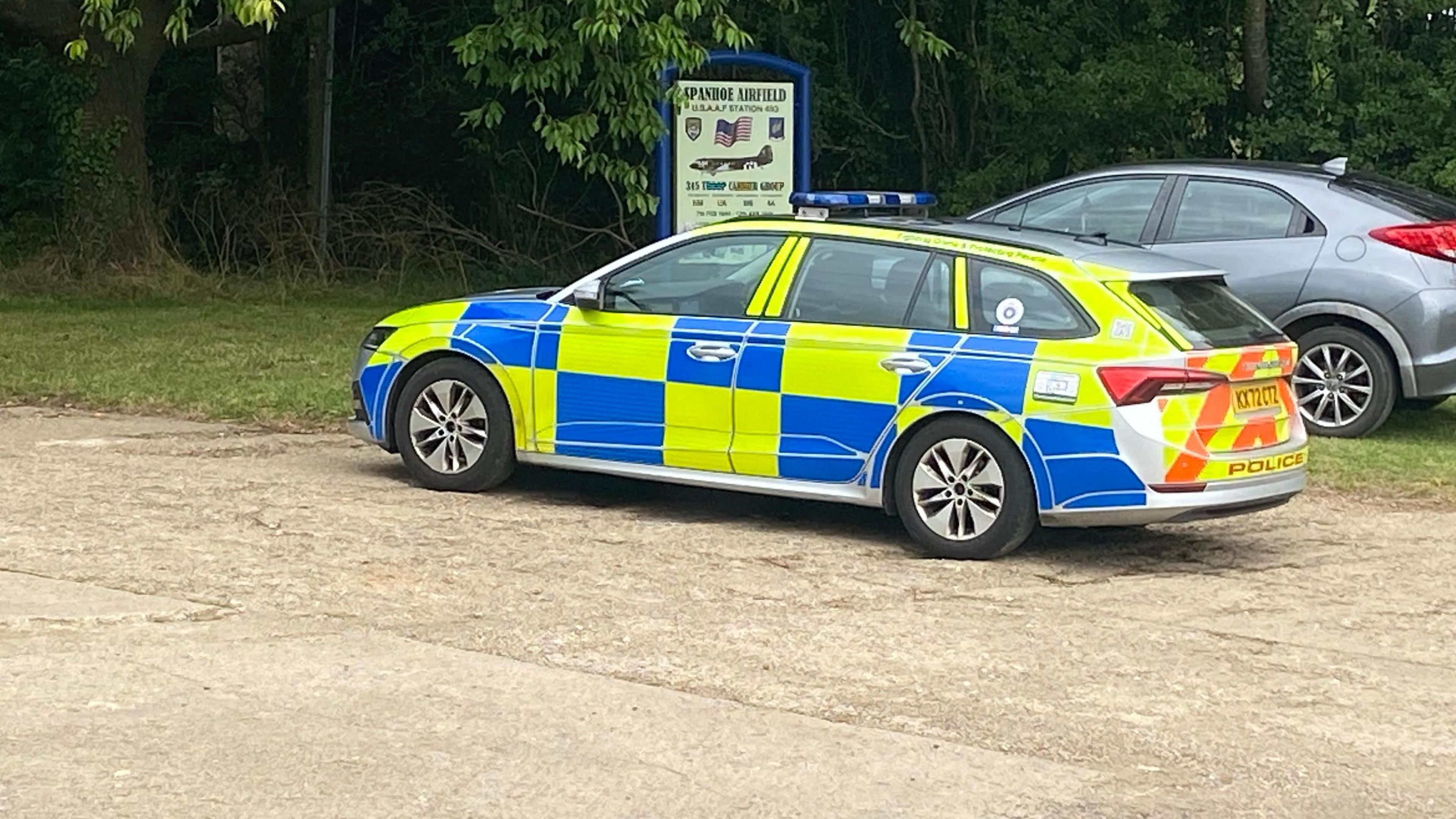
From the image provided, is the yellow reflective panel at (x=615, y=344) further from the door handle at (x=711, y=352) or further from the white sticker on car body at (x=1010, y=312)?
the white sticker on car body at (x=1010, y=312)

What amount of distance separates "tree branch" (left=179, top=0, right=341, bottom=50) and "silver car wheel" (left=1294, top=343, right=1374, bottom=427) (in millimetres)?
11347

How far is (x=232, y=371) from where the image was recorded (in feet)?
48.3

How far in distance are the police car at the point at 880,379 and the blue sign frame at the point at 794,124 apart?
863 cm

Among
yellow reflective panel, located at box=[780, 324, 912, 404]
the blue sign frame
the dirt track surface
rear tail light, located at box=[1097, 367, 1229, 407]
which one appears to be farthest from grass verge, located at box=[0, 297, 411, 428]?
rear tail light, located at box=[1097, 367, 1229, 407]

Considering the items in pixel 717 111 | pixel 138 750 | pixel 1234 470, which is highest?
pixel 717 111

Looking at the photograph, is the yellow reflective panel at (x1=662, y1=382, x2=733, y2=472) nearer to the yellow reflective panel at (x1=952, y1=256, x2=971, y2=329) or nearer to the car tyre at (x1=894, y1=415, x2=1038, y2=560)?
the car tyre at (x1=894, y1=415, x2=1038, y2=560)

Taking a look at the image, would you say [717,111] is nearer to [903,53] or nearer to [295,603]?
[903,53]

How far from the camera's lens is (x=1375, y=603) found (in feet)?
27.0

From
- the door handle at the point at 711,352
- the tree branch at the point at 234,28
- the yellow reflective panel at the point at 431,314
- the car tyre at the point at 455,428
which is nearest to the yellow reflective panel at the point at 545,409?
the car tyre at the point at 455,428

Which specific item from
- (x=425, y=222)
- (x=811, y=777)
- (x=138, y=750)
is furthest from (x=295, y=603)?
(x=425, y=222)

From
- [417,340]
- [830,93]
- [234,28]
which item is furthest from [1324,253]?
[234,28]

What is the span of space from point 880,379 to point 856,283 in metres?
0.58

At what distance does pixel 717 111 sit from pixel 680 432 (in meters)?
10.2

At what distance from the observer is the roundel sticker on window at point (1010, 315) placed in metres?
9.02
